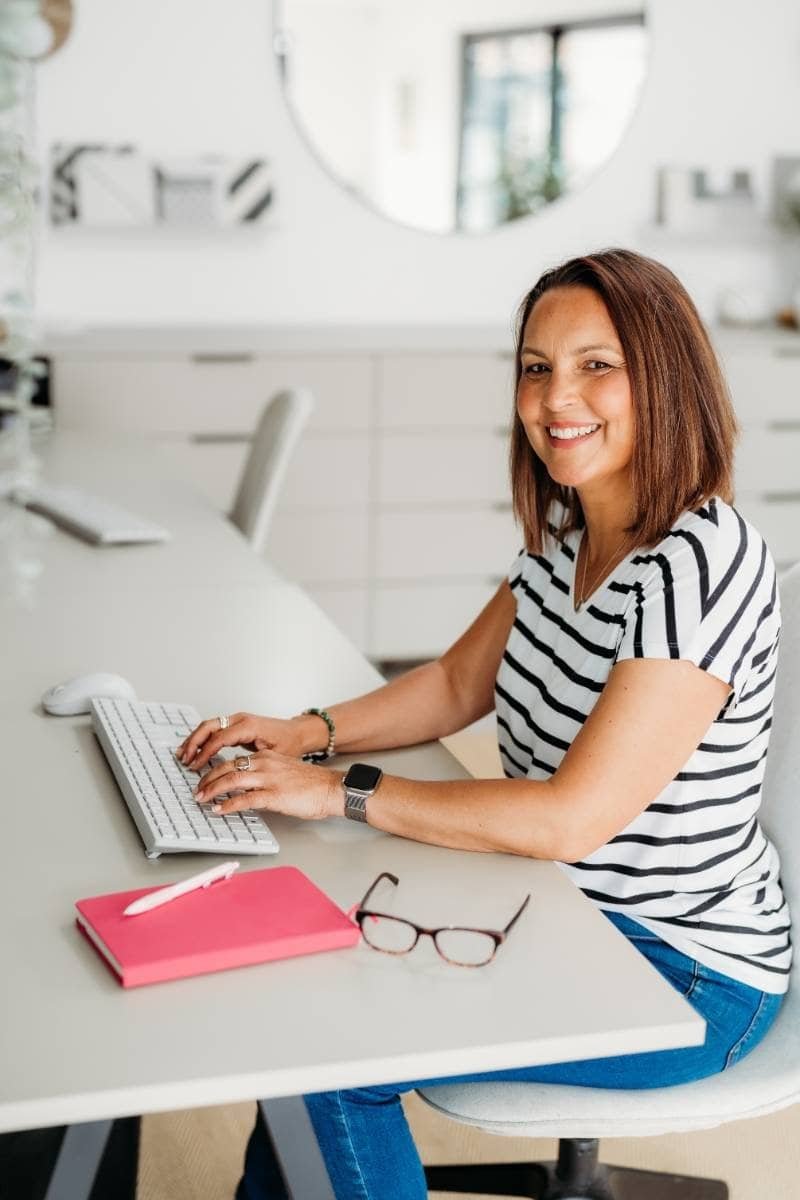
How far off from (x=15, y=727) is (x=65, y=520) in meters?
1.08

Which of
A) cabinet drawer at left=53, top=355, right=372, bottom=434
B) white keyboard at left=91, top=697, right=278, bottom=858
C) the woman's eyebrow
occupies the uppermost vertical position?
the woman's eyebrow

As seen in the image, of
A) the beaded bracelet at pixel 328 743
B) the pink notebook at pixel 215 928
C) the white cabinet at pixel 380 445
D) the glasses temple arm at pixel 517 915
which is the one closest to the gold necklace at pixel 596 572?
the beaded bracelet at pixel 328 743

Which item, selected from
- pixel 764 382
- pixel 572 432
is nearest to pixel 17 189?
pixel 572 432

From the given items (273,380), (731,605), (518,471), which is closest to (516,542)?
(273,380)

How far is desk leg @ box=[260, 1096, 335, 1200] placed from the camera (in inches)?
54.0

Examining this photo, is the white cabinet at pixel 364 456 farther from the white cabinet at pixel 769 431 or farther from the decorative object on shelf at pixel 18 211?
the decorative object on shelf at pixel 18 211

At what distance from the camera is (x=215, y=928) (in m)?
1.22


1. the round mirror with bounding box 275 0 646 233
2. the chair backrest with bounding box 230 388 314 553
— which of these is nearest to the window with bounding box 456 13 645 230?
the round mirror with bounding box 275 0 646 233

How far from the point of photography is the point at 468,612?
14.7 ft

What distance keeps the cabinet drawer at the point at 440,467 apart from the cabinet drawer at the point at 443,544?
5 cm

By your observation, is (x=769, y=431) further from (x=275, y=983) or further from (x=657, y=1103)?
(x=275, y=983)

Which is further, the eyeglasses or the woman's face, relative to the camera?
the woman's face

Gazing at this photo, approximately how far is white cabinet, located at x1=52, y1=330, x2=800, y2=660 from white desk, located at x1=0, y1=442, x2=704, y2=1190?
7.55ft

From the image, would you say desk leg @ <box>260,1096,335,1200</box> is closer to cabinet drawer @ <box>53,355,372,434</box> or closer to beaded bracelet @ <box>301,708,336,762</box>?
beaded bracelet @ <box>301,708,336,762</box>
